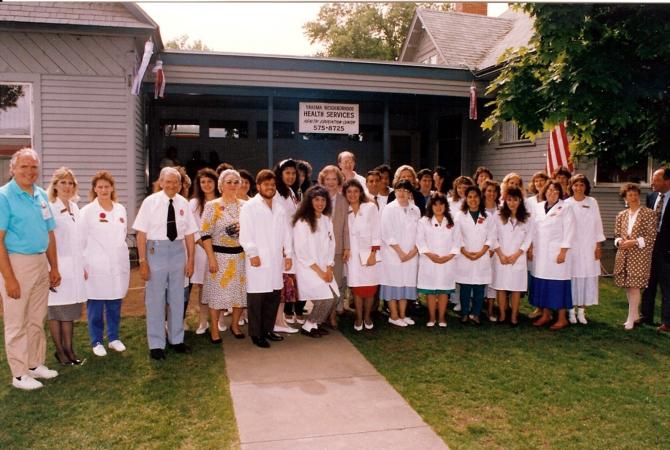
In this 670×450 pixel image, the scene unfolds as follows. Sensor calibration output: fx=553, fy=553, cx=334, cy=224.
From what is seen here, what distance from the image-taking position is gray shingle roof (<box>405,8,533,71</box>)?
17.6 meters

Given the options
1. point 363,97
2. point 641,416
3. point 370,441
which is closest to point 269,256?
point 370,441

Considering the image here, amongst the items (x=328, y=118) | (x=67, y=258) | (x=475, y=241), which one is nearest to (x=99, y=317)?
(x=67, y=258)

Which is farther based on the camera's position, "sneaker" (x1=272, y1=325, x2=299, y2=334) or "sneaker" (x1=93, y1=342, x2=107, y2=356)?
"sneaker" (x1=272, y1=325, x2=299, y2=334)

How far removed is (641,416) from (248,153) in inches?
605

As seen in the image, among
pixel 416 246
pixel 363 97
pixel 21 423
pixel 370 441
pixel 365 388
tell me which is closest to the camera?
pixel 370 441

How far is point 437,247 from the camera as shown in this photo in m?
6.57

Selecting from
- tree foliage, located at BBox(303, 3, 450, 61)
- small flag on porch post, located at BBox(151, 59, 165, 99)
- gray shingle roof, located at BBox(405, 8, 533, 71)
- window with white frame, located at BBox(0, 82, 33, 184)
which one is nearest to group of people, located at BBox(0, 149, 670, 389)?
small flag on porch post, located at BBox(151, 59, 165, 99)

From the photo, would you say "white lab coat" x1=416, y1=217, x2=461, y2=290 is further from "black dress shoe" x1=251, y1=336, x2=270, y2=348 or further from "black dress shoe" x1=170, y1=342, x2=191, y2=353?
"black dress shoe" x1=170, y1=342, x2=191, y2=353

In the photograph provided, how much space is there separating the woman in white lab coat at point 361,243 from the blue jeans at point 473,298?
119cm

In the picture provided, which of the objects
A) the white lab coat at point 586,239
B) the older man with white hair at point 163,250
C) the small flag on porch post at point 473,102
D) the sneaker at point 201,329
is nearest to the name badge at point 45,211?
the older man with white hair at point 163,250

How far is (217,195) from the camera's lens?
6676mm

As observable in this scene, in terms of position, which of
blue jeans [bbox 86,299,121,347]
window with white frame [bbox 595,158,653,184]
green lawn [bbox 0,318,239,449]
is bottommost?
green lawn [bbox 0,318,239,449]

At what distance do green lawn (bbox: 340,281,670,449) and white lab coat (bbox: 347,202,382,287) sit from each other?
630 millimetres

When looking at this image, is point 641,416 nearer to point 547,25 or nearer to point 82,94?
point 547,25
